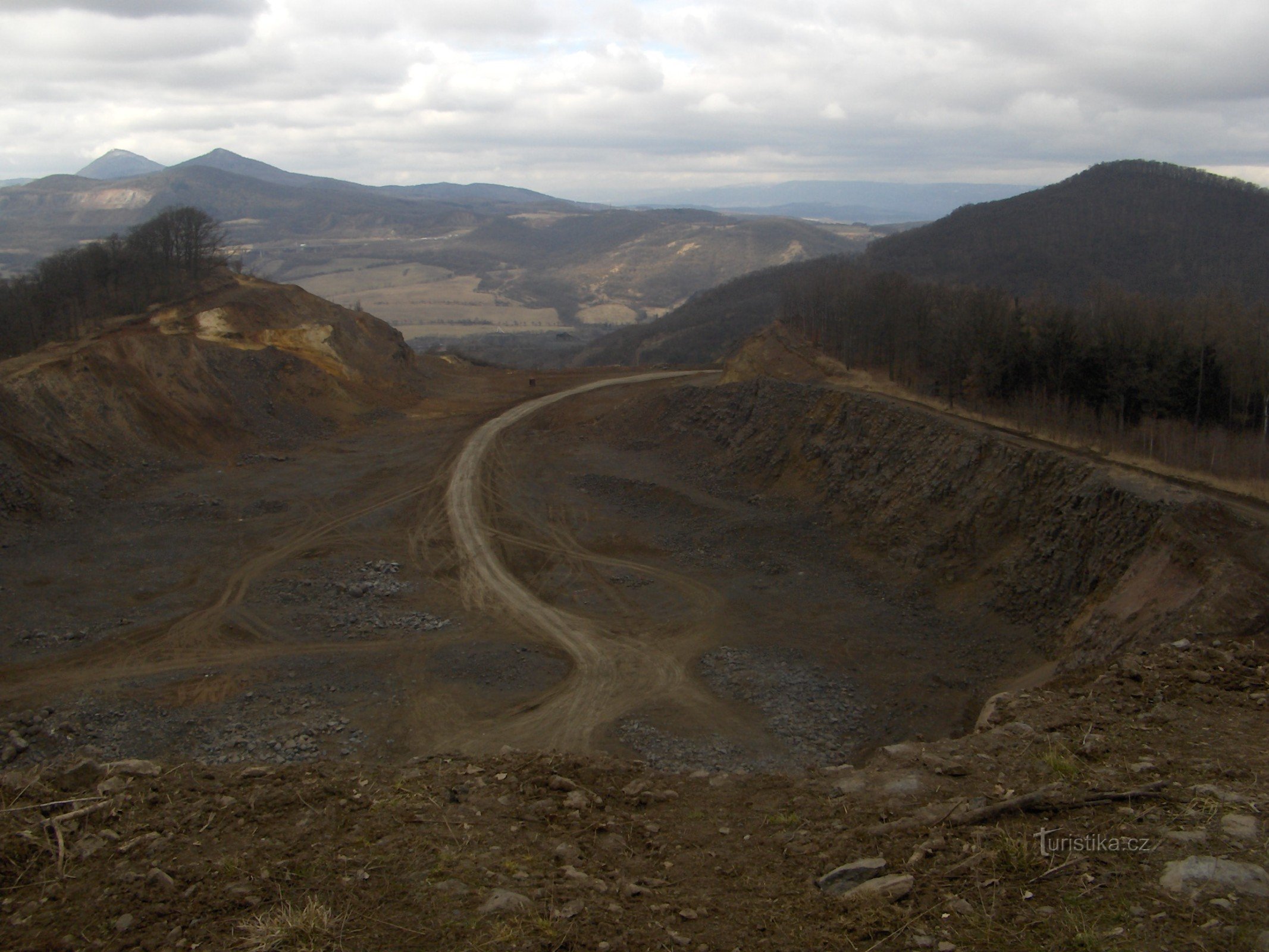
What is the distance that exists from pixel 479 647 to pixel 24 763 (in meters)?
8.31

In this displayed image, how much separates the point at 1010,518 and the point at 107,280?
4191cm

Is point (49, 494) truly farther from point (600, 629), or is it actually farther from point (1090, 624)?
point (1090, 624)

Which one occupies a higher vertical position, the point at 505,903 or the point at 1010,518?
the point at 505,903

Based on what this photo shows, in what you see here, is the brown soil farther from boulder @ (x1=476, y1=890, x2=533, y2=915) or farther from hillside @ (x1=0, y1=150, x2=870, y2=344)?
hillside @ (x1=0, y1=150, x2=870, y2=344)

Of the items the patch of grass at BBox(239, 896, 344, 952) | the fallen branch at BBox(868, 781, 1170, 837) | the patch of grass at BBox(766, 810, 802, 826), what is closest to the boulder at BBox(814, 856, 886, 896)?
the fallen branch at BBox(868, 781, 1170, 837)

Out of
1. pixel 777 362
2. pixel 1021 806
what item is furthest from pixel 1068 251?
pixel 1021 806

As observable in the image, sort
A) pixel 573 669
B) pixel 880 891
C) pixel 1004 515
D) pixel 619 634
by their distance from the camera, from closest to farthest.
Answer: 1. pixel 880 891
2. pixel 573 669
3. pixel 619 634
4. pixel 1004 515

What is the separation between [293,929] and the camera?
18.3 feet

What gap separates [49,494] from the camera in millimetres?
25219

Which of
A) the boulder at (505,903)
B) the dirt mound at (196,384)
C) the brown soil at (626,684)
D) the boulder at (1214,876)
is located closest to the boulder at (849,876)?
the brown soil at (626,684)

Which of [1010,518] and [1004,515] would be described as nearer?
[1010,518]

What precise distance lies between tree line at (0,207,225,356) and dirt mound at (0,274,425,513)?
165cm

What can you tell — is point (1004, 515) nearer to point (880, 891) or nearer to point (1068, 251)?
point (880, 891)

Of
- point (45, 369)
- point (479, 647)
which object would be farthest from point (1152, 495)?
point (45, 369)
